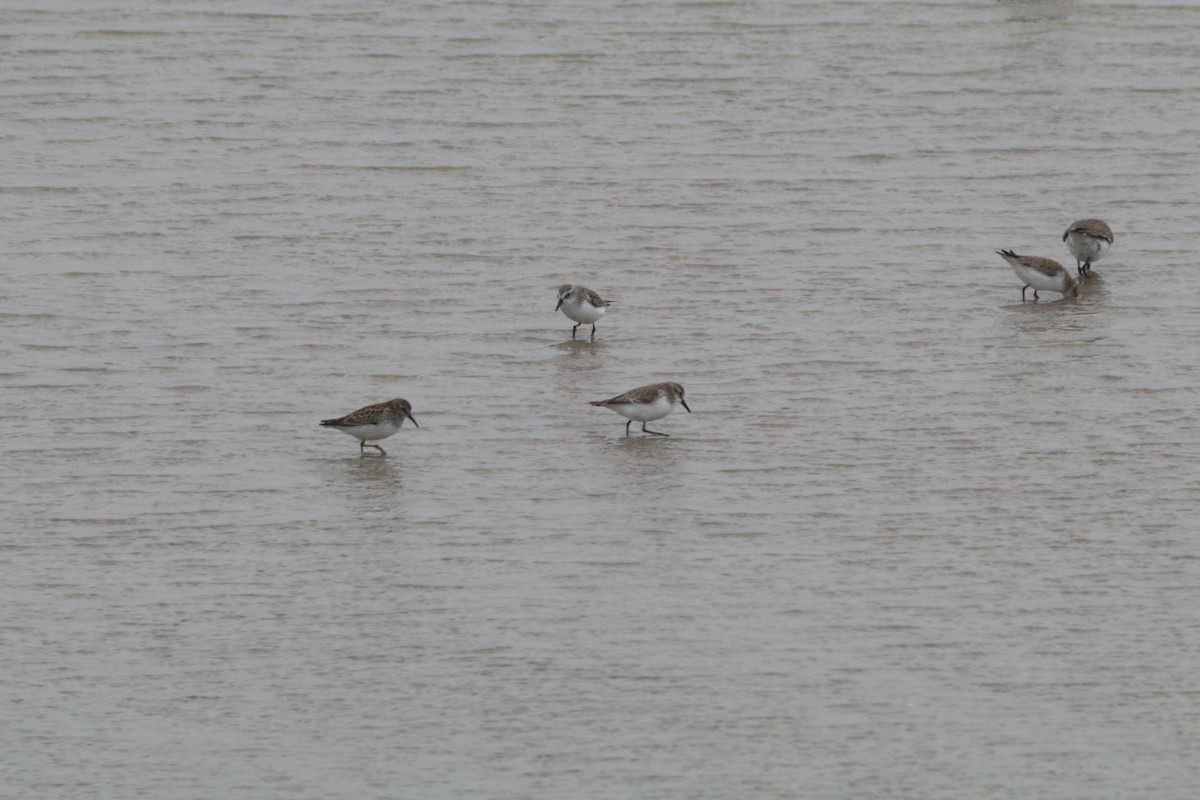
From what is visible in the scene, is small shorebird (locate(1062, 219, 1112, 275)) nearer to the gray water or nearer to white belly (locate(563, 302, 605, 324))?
the gray water

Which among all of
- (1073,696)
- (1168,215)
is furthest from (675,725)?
(1168,215)

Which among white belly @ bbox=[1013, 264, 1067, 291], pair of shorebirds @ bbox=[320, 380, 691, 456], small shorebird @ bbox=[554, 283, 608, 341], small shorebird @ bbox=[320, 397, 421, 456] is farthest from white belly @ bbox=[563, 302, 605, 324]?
white belly @ bbox=[1013, 264, 1067, 291]

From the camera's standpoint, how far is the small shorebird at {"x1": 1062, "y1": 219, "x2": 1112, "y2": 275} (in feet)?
71.7

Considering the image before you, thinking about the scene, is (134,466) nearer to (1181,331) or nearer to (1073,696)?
(1073,696)

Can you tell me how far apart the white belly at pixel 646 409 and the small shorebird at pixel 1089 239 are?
20.4ft

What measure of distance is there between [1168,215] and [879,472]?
8.57 metres

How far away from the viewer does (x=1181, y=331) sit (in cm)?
2044

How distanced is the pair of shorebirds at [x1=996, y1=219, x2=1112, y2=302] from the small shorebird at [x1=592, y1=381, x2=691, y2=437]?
485 centimetres

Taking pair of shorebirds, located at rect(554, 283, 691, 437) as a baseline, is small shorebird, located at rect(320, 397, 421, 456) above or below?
below

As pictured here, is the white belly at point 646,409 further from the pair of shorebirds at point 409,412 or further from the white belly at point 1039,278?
the white belly at point 1039,278

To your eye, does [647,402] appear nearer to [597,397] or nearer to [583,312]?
[597,397]

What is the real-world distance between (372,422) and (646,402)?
2269mm

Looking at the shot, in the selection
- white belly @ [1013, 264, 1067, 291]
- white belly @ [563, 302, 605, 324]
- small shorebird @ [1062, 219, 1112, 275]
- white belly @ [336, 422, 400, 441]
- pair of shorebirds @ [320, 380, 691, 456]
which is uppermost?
small shorebird @ [1062, 219, 1112, 275]

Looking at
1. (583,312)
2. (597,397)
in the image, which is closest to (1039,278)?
(583,312)
